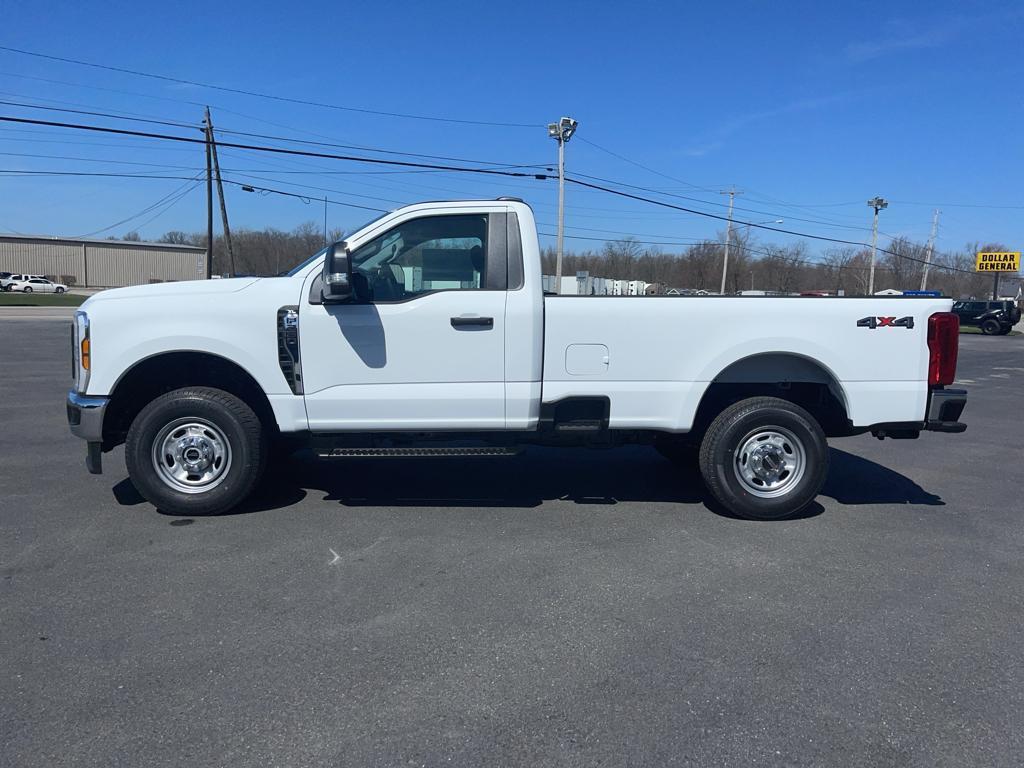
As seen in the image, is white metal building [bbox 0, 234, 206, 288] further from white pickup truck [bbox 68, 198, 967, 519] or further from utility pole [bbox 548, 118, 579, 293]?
white pickup truck [bbox 68, 198, 967, 519]

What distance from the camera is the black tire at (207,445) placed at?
5371 millimetres

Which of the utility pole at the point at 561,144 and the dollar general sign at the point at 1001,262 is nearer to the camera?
the utility pole at the point at 561,144

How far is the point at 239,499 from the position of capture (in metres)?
5.47

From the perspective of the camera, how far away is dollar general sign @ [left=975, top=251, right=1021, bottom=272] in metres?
65.6

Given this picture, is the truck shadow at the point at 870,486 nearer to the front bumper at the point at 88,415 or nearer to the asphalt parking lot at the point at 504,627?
the asphalt parking lot at the point at 504,627

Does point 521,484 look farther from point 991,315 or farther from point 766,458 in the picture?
point 991,315

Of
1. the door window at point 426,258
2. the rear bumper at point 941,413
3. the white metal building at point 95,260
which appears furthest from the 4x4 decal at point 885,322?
the white metal building at point 95,260

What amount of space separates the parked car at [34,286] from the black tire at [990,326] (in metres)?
70.0

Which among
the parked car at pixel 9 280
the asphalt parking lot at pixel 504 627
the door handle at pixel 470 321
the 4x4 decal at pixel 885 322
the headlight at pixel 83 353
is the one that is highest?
the parked car at pixel 9 280

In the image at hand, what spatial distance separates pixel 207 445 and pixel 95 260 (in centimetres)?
8856

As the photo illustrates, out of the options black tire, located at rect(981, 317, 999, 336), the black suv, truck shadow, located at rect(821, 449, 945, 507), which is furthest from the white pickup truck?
black tire, located at rect(981, 317, 999, 336)

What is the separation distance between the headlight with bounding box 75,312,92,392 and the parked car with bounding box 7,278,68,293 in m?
70.9

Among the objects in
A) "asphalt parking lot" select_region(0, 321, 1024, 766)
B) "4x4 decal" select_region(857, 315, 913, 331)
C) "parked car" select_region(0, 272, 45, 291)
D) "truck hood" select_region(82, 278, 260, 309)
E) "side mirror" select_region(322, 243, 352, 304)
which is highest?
"parked car" select_region(0, 272, 45, 291)

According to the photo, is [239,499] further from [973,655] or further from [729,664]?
[973,655]
